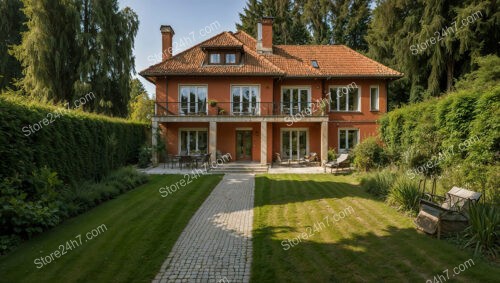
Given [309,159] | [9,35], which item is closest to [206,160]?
[309,159]

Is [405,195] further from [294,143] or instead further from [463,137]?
[294,143]

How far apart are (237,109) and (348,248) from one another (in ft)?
47.5

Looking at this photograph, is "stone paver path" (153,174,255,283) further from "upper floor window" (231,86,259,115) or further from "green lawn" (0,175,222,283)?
"upper floor window" (231,86,259,115)

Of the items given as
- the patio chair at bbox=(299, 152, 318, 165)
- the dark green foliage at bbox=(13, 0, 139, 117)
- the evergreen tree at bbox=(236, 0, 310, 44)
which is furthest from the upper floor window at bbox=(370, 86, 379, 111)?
the dark green foliage at bbox=(13, 0, 139, 117)

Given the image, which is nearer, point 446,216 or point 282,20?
point 446,216

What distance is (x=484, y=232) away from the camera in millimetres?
4645

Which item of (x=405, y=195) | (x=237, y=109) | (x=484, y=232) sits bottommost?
(x=484, y=232)

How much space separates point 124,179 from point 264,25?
1563cm

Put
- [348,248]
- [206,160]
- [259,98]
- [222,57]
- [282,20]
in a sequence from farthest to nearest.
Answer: [282,20] < [222,57] < [259,98] < [206,160] < [348,248]

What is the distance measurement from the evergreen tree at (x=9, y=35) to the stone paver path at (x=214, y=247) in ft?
91.6

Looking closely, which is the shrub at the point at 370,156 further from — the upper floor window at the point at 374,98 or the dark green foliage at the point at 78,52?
the dark green foliage at the point at 78,52

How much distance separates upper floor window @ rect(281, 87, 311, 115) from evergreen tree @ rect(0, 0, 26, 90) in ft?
82.4

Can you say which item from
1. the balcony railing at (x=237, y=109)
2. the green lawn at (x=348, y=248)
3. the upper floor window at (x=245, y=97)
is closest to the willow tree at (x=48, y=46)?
the balcony railing at (x=237, y=109)

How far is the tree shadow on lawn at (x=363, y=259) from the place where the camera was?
155 inches
